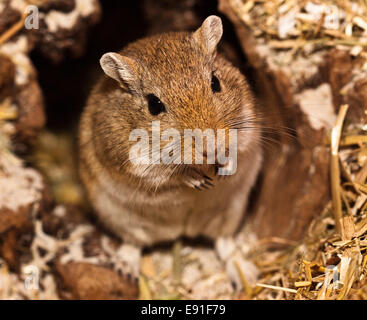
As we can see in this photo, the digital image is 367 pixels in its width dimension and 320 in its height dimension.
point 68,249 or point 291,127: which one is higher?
point 291,127

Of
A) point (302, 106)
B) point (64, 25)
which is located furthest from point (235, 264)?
point (64, 25)

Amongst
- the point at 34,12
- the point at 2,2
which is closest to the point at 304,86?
the point at 34,12

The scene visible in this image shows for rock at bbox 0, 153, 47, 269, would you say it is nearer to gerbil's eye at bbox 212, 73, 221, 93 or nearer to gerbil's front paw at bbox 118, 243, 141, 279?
gerbil's front paw at bbox 118, 243, 141, 279

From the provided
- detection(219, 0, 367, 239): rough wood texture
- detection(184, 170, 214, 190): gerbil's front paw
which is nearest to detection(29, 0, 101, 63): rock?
detection(219, 0, 367, 239): rough wood texture

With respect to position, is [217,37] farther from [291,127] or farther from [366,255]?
[366,255]

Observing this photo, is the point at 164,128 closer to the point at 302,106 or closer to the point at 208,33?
the point at 208,33

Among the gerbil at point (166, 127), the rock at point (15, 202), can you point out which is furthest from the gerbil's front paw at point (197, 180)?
the rock at point (15, 202)

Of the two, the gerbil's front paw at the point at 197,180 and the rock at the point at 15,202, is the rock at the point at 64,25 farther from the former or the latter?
the gerbil's front paw at the point at 197,180
